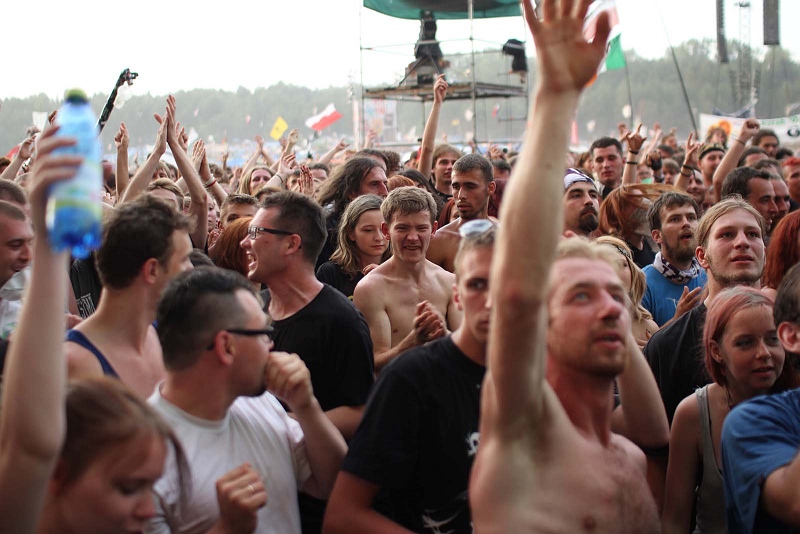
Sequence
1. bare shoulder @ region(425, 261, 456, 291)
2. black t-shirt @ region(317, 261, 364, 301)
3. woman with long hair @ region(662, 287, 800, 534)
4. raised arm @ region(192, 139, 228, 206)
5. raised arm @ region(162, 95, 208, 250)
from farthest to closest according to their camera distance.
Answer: raised arm @ region(192, 139, 228, 206) → raised arm @ region(162, 95, 208, 250) → black t-shirt @ region(317, 261, 364, 301) → bare shoulder @ region(425, 261, 456, 291) → woman with long hair @ region(662, 287, 800, 534)

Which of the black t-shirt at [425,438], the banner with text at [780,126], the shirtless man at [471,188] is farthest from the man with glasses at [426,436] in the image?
the banner with text at [780,126]

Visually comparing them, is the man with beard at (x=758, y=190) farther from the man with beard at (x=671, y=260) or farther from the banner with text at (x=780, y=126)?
the banner with text at (x=780, y=126)

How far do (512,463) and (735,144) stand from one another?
688 cm

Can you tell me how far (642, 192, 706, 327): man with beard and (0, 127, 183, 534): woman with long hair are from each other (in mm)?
3840

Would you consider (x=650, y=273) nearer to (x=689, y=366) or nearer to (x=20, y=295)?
(x=689, y=366)

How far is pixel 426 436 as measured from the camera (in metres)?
2.51

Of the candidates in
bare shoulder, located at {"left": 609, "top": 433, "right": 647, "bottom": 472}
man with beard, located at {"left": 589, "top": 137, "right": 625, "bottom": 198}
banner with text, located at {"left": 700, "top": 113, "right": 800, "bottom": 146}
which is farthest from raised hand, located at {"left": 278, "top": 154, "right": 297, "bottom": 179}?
banner with text, located at {"left": 700, "top": 113, "right": 800, "bottom": 146}

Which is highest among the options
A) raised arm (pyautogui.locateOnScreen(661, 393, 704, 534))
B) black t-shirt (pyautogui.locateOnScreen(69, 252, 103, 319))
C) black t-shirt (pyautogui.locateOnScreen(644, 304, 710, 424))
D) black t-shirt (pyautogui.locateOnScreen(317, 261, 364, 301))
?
black t-shirt (pyautogui.locateOnScreen(69, 252, 103, 319))

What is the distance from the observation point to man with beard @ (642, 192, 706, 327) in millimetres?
5242

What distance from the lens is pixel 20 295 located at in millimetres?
3635

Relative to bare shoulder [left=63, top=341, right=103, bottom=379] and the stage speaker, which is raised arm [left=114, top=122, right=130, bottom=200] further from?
the stage speaker

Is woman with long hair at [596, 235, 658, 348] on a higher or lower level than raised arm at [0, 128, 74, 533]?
lower

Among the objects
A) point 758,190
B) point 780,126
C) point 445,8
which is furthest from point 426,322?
point 780,126

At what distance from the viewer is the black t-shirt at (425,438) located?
2469 millimetres
